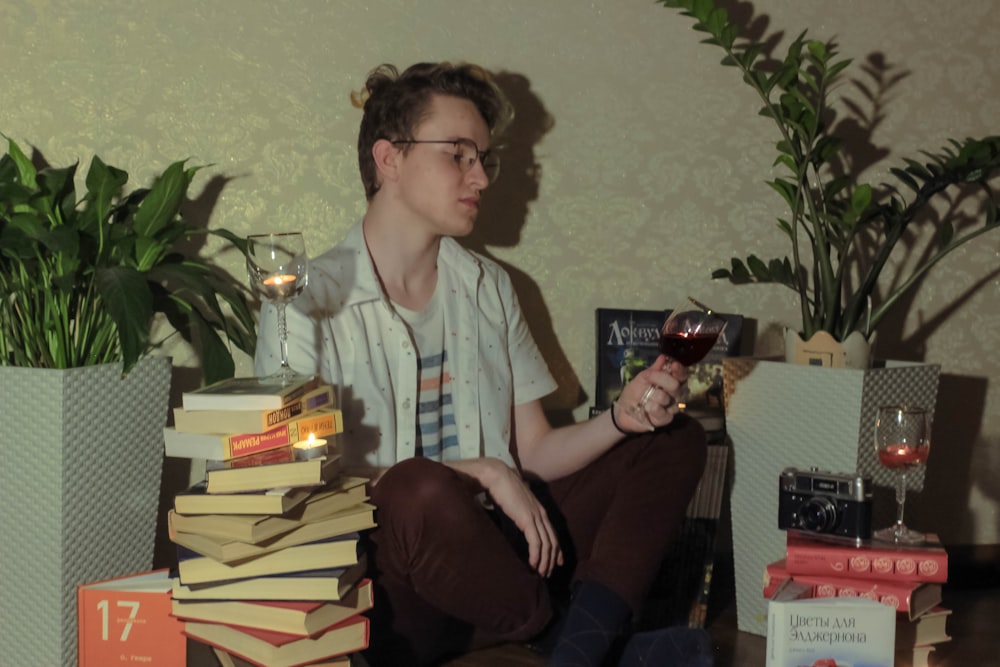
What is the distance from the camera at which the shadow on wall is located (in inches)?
109

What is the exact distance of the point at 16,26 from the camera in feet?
7.94

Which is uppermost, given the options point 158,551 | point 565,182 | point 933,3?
point 933,3

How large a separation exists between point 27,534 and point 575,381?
130cm

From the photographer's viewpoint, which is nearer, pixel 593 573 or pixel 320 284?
pixel 593 573

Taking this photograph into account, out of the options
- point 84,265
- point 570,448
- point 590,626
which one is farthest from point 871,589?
point 84,265

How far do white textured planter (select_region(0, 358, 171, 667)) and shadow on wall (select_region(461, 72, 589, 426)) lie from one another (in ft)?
3.01

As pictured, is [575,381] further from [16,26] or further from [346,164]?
[16,26]

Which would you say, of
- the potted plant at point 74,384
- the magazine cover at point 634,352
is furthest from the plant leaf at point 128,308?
the magazine cover at point 634,352

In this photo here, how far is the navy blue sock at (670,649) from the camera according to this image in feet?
6.67

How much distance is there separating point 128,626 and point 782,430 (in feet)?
4.41

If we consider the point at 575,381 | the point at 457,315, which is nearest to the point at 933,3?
the point at 575,381

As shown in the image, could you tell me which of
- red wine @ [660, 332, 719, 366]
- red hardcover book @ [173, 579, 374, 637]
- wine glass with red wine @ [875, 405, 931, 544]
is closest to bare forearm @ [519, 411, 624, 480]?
red wine @ [660, 332, 719, 366]

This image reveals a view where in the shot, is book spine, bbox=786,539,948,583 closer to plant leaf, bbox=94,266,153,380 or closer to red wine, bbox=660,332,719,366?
red wine, bbox=660,332,719,366

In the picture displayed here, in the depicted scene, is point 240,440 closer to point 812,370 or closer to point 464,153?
point 464,153
